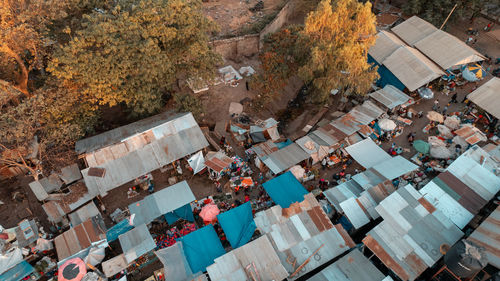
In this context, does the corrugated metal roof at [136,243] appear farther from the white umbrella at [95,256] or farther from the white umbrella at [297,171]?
the white umbrella at [297,171]

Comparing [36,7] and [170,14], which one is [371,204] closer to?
[170,14]

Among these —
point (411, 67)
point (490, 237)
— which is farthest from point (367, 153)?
point (411, 67)

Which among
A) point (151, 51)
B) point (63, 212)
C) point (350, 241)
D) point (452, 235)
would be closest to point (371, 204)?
point (350, 241)

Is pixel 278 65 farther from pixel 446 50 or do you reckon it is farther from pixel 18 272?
pixel 18 272

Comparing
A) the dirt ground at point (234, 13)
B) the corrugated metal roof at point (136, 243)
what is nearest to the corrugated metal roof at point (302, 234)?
the corrugated metal roof at point (136, 243)

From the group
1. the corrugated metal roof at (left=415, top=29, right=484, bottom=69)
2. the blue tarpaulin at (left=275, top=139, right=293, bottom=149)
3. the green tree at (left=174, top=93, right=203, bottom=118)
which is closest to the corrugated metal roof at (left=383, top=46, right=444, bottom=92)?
the corrugated metal roof at (left=415, top=29, right=484, bottom=69)

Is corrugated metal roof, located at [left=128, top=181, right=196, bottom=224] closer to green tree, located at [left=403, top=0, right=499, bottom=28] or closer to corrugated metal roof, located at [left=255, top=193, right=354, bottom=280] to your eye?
corrugated metal roof, located at [left=255, top=193, right=354, bottom=280]
